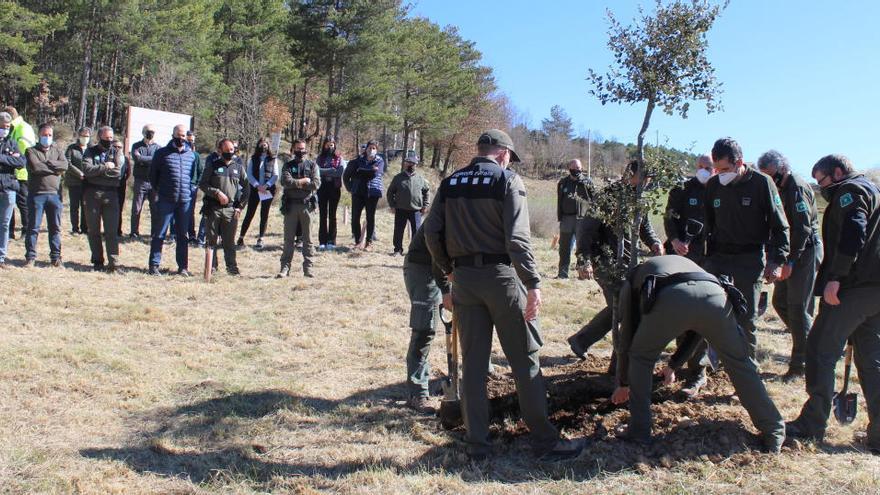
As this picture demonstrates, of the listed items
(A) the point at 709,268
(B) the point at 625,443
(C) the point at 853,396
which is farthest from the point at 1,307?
(C) the point at 853,396

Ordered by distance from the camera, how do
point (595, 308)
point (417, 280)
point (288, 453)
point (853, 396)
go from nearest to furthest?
point (288, 453)
point (853, 396)
point (417, 280)
point (595, 308)

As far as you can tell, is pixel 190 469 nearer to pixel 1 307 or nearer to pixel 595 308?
pixel 1 307

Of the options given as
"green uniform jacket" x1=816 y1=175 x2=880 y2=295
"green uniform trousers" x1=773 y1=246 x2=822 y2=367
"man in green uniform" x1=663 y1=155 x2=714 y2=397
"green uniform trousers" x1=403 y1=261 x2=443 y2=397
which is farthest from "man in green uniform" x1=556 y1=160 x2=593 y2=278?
"green uniform jacket" x1=816 y1=175 x2=880 y2=295

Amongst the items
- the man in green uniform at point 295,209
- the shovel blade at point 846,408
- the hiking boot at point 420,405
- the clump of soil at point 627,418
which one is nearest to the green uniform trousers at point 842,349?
the shovel blade at point 846,408

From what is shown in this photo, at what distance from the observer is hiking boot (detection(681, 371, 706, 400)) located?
5367 millimetres

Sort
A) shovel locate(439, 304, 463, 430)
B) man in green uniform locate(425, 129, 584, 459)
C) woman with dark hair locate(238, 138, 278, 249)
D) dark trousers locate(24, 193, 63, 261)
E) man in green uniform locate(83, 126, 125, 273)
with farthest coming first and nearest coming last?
1. woman with dark hair locate(238, 138, 278, 249)
2. man in green uniform locate(83, 126, 125, 273)
3. dark trousers locate(24, 193, 63, 261)
4. shovel locate(439, 304, 463, 430)
5. man in green uniform locate(425, 129, 584, 459)

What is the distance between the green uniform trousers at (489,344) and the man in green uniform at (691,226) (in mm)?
1604

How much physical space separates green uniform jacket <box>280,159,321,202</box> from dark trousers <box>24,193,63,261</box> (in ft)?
10.2

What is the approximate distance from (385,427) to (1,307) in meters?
5.07

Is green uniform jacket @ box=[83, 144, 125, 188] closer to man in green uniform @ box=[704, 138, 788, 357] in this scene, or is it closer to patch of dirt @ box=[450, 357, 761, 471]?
patch of dirt @ box=[450, 357, 761, 471]

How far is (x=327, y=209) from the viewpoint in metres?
13.1

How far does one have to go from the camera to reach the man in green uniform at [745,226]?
17.2 ft

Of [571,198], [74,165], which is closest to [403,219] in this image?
[571,198]

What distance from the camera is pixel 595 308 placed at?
931 cm
